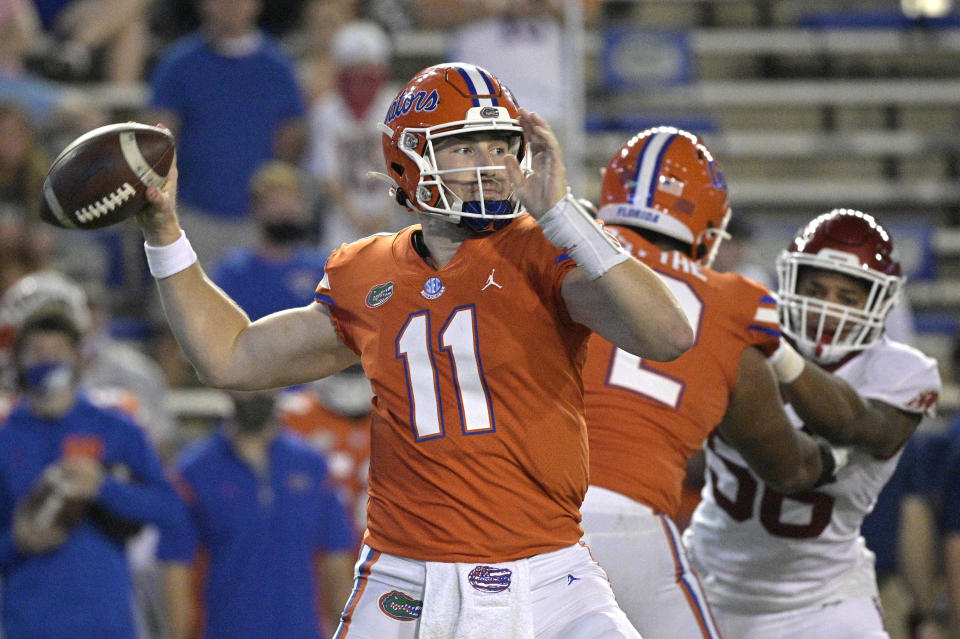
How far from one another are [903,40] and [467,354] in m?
7.51

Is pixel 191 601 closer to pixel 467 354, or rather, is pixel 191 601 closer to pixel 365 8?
pixel 467 354

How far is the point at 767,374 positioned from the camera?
348 centimetres

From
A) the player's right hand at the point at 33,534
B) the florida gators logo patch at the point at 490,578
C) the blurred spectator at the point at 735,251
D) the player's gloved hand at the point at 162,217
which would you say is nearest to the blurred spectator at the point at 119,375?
the player's right hand at the point at 33,534

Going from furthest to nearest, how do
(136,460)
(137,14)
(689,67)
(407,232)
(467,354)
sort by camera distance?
1. (689,67)
2. (137,14)
3. (136,460)
4. (407,232)
5. (467,354)

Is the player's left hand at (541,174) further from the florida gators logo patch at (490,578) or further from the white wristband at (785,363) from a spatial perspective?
the white wristband at (785,363)

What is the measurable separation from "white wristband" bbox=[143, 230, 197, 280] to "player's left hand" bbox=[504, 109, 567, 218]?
0.84 m

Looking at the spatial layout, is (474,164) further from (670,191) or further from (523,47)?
(523,47)

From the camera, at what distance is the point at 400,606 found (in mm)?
2895

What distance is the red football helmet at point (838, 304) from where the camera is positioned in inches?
156

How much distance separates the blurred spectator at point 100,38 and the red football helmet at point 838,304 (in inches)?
211

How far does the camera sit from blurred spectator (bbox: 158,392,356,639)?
5.59 m

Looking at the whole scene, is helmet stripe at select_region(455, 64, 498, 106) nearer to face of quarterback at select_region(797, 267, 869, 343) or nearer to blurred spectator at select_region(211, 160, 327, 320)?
face of quarterback at select_region(797, 267, 869, 343)

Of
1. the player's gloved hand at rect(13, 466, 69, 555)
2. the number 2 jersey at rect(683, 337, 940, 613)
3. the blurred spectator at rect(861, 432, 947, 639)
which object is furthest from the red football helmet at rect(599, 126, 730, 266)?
the player's gloved hand at rect(13, 466, 69, 555)

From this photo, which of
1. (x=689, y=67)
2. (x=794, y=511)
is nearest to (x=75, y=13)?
(x=689, y=67)
